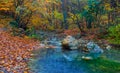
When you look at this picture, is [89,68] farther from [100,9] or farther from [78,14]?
[78,14]

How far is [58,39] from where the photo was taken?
25375 mm

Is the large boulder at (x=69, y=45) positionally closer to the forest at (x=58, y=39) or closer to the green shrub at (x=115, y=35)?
the forest at (x=58, y=39)

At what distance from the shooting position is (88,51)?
1777 centimetres

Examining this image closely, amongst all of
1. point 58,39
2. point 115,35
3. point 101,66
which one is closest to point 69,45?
point 101,66

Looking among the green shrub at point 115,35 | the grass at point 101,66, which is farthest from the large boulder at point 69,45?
the green shrub at point 115,35

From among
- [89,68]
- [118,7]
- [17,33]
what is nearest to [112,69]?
[89,68]

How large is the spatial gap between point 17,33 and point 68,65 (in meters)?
9.61

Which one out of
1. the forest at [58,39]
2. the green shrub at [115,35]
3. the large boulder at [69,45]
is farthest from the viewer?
the green shrub at [115,35]

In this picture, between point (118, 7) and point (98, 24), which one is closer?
point (118, 7)

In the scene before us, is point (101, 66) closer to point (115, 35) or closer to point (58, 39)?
point (115, 35)

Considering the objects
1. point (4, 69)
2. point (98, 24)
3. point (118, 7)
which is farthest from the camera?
point (98, 24)

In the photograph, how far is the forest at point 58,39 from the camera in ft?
38.4

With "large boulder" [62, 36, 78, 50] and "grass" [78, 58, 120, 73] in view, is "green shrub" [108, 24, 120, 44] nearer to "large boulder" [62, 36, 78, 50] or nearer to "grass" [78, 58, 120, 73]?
"large boulder" [62, 36, 78, 50]

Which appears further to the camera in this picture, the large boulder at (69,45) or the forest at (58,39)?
the large boulder at (69,45)
